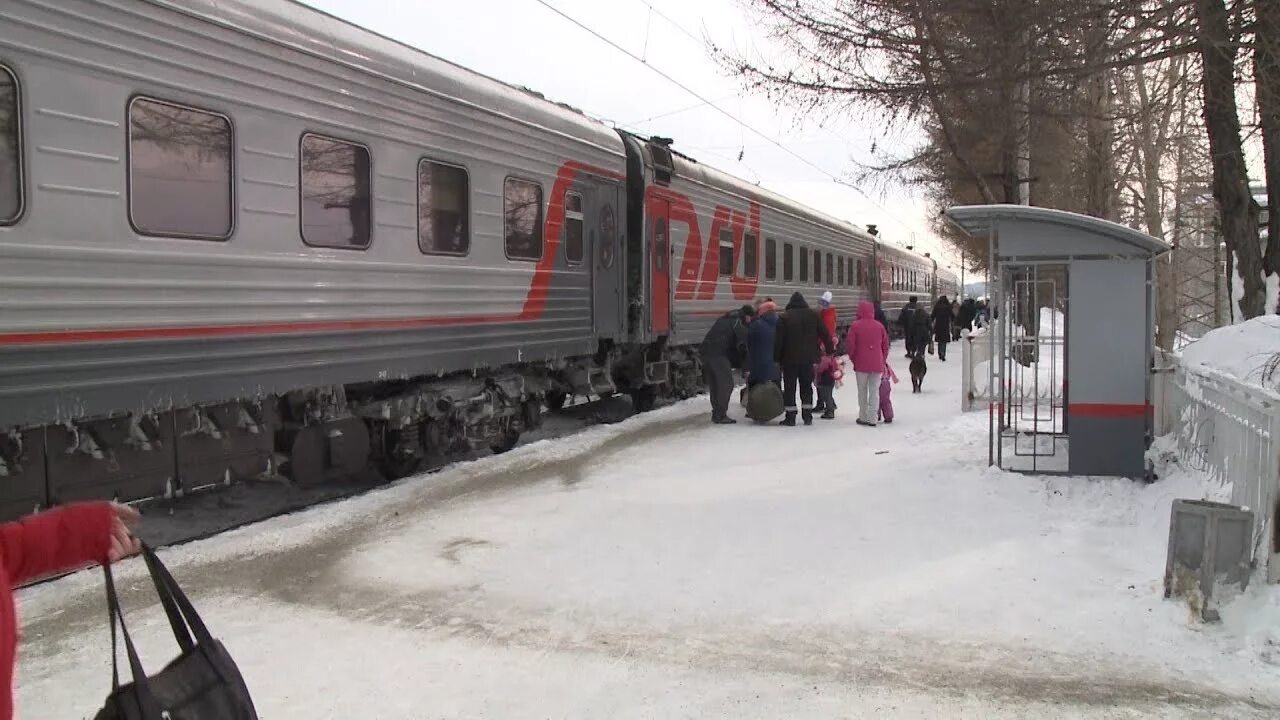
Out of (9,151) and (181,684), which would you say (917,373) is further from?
(181,684)

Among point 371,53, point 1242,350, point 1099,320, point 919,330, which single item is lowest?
point 1242,350

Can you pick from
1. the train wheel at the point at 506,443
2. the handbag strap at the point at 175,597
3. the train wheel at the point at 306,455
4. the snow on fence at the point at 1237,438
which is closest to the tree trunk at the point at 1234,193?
the snow on fence at the point at 1237,438

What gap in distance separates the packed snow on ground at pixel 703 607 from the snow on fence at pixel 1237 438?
28 cm

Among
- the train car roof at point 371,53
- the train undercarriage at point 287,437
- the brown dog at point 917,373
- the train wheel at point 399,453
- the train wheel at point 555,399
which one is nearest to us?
the train undercarriage at point 287,437

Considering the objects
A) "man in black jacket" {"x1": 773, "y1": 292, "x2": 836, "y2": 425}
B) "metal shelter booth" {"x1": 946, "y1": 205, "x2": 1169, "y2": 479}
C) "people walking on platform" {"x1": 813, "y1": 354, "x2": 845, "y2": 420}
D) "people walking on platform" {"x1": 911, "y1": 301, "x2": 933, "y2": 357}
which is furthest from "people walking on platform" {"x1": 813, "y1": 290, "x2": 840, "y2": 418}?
"people walking on platform" {"x1": 911, "y1": 301, "x2": 933, "y2": 357}

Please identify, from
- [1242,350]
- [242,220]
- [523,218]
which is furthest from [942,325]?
[242,220]

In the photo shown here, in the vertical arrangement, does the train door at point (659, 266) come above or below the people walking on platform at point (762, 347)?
above

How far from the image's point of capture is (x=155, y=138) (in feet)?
19.0

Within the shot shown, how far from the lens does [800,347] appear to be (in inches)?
456

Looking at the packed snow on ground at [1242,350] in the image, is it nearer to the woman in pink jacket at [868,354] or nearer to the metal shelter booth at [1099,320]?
the metal shelter booth at [1099,320]

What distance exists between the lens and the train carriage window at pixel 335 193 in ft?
22.9

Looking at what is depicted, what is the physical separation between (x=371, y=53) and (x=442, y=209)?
4.41ft

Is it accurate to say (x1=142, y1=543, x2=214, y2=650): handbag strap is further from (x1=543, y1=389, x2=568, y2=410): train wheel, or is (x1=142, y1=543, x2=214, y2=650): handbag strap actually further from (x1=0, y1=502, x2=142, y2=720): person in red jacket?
(x1=543, y1=389, x2=568, y2=410): train wheel

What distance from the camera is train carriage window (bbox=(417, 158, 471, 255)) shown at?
26.6ft
